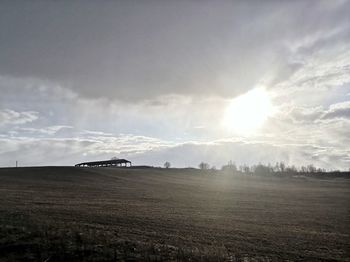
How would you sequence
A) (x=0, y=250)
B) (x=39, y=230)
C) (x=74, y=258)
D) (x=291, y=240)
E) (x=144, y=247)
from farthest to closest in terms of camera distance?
(x=291, y=240)
(x=39, y=230)
(x=144, y=247)
(x=0, y=250)
(x=74, y=258)

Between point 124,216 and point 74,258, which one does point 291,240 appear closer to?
point 124,216

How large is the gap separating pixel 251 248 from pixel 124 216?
13.2 metres

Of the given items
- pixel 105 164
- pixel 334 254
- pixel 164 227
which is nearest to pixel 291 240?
pixel 334 254

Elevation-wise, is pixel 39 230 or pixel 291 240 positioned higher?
pixel 39 230

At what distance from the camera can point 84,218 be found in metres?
27.7

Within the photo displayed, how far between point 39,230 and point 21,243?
1.95 meters

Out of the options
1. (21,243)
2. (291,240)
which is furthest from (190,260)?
(291,240)

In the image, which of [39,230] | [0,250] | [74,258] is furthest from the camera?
[39,230]

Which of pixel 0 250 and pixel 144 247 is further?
pixel 144 247

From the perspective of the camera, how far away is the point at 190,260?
13469 mm

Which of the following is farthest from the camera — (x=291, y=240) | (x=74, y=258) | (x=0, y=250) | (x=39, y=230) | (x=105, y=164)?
(x=105, y=164)

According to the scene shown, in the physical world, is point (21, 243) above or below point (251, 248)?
above

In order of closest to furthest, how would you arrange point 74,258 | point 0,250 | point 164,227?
point 74,258
point 0,250
point 164,227

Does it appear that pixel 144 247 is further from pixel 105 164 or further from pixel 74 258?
pixel 105 164
